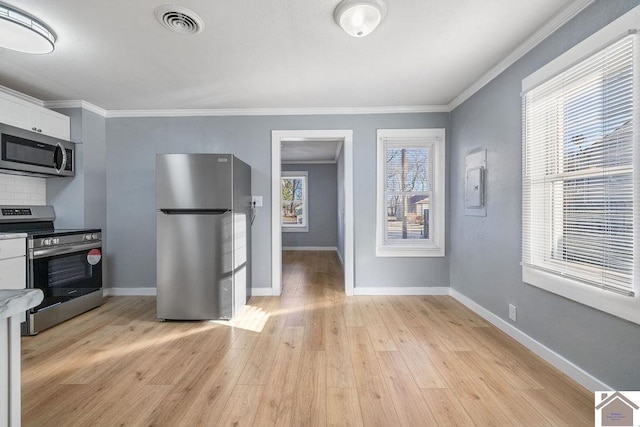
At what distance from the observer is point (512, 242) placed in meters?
2.46

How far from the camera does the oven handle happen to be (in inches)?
102

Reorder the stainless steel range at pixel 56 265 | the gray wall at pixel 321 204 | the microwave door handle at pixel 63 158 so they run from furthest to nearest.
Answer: the gray wall at pixel 321 204 < the microwave door handle at pixel 63 158 < the stainless steel range at pixel 56 265

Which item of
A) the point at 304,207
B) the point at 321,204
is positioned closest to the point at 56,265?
the point at 304,207

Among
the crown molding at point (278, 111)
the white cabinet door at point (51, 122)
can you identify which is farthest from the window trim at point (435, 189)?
the white cabinet door at point (51, 122)

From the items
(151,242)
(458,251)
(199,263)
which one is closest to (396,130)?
(458,251)

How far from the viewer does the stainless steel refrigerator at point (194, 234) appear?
277 centimetres

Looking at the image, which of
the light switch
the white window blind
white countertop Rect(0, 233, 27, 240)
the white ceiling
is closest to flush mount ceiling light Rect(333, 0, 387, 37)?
the white ceiling

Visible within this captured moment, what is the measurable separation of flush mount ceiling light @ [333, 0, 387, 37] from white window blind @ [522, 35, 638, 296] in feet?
4.15

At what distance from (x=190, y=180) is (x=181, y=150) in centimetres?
115

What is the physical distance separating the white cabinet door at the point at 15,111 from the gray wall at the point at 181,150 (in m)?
0.85

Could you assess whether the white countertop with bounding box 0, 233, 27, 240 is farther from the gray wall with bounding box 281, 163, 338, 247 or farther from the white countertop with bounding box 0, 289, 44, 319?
the gray wall with bounding box 281, 163, 338, 247

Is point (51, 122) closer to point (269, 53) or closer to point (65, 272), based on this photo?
point (65, 272)

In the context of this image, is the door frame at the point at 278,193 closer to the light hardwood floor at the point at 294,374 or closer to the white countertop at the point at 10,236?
the light hardwood floor at the point at 294,374

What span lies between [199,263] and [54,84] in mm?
2273
